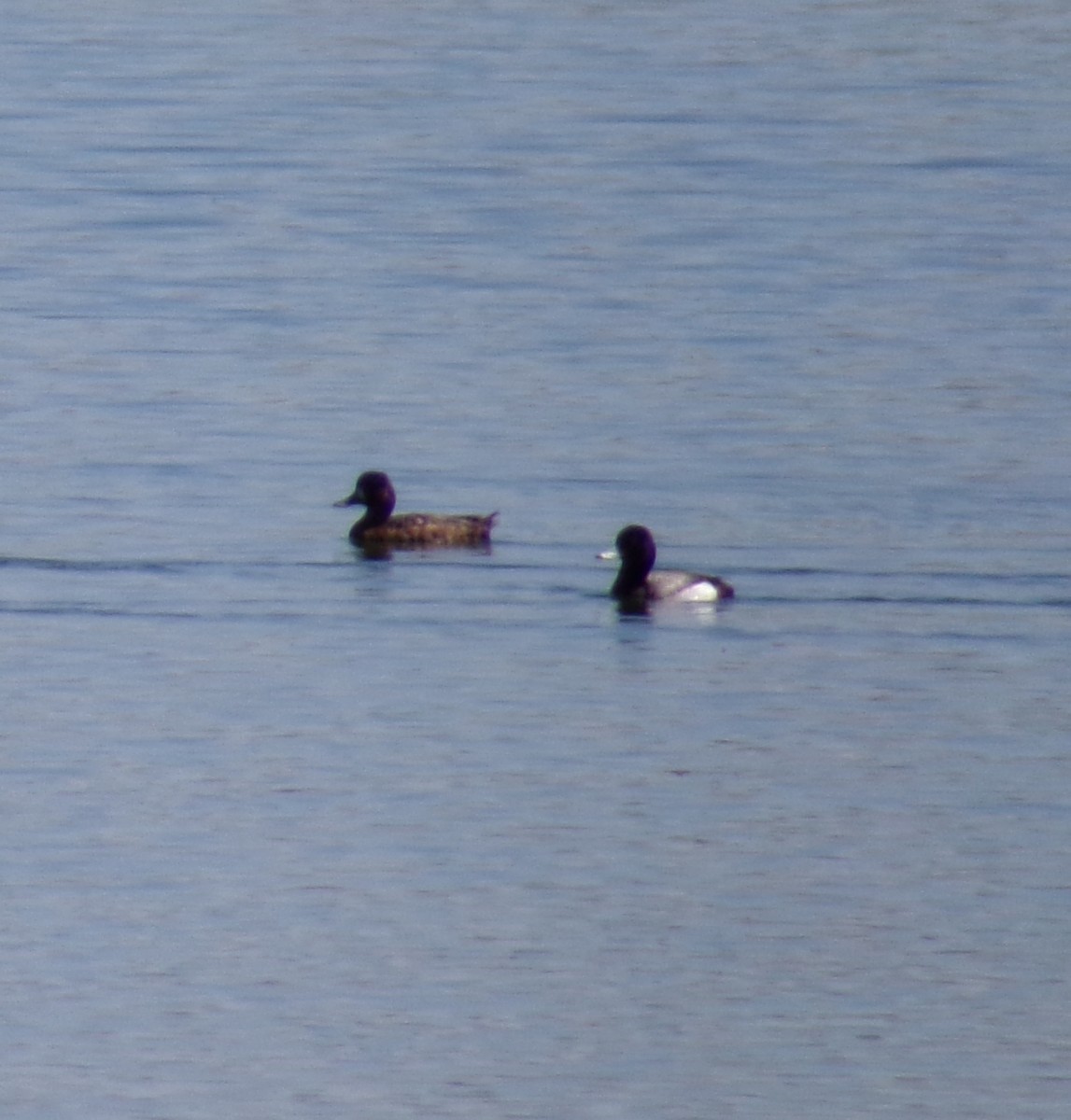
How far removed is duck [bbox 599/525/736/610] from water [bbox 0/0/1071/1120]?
0.21m

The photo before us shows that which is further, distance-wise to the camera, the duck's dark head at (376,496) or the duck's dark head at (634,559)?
the duck's dark head at (376,496)

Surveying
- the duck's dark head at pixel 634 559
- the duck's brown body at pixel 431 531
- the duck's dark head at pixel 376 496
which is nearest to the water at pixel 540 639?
the duck's brown body at pixel 431 531

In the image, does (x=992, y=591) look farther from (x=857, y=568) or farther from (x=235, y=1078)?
(x=235, y=1078)

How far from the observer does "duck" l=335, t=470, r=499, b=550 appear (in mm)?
21406

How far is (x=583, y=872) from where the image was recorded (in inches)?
567

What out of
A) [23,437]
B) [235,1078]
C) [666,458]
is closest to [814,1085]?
[235,1078]

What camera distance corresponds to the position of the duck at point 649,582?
786 inches

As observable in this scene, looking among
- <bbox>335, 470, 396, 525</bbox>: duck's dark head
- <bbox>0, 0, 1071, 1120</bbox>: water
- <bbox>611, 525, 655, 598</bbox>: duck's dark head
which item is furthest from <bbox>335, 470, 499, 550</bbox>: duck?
<bbox>611, 525, 655, 598</bbox>: duck's dark head

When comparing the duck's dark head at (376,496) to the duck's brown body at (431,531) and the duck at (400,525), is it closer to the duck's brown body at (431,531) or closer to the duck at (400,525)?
the duck at (400,525)

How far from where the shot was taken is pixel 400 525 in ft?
71.1

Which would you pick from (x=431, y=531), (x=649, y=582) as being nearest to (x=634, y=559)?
(x=649, y=582)

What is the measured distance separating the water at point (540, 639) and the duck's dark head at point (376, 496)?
0.52 m

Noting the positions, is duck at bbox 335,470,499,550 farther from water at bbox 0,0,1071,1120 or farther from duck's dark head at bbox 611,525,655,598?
duck's dark head at bbox 611,525,655,598

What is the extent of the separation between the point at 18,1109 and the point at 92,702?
5893 millimetres
